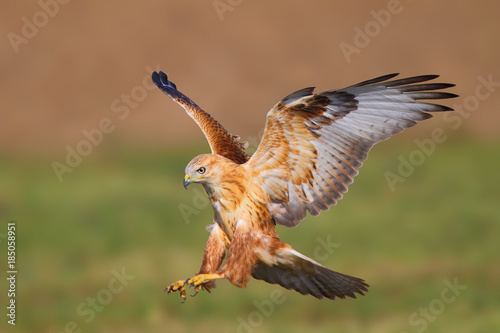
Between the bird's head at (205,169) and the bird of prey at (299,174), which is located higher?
the bird's head at (205,169)

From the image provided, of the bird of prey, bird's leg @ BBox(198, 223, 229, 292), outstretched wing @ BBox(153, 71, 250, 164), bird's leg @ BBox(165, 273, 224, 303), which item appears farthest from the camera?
outstretched wing @ BBox(153, 71, 250, 164)

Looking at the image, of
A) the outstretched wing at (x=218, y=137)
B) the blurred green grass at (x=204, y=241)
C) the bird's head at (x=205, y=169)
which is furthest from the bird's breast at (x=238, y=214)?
the blurred green grass at (x=204, y=241)

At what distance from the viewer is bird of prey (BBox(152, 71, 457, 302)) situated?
24.5ft

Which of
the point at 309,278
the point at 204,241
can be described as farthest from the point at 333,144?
the point at 204,241

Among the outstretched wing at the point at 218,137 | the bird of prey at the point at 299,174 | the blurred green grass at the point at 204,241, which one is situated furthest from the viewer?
the blurred green grass at the point at 204,241

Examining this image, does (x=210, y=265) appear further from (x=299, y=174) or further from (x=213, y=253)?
(x=299, y=174)

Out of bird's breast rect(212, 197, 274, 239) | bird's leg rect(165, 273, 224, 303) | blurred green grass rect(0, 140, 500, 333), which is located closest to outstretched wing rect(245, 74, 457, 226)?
bird's breast rect(212, 197, 274, 239)

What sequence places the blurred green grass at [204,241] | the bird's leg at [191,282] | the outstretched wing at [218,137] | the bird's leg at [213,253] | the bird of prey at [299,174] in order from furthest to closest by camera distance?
1. the blurred green grass at [204,241]
2. the outstretched wing at [218,137]
3. the bird's leg at [213,253]
4. the bird of prey at [299,174]
5. the bird's leg at [191,282]

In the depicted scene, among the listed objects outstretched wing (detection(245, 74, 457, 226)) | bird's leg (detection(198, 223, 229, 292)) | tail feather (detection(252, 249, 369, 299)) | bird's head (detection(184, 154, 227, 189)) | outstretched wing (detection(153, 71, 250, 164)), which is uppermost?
outstretched wing (detection(153, 71, 250, 164))

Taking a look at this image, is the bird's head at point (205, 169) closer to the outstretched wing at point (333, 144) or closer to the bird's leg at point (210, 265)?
the outstretched wing at point (333, 144)

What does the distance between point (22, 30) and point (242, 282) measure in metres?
21.1

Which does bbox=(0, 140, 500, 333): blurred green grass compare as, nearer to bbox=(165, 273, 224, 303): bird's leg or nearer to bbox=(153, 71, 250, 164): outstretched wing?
bbox=(153, 71, 250, 164): outstretched wing

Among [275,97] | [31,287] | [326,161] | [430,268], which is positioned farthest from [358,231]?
[326,161]

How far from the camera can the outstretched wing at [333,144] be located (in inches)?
302
